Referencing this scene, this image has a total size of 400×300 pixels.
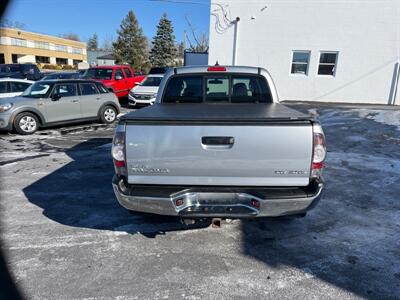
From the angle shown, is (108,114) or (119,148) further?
(108,114)

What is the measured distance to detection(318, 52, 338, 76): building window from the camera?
16.2 m

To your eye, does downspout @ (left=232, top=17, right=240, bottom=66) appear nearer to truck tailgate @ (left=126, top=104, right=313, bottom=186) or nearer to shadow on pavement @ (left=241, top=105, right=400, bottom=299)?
shadow on pavement @ (left=241, top=105, right=400, bottom=299)

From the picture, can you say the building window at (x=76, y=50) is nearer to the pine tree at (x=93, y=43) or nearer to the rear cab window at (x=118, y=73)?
the pine tree at (x=93, y=43)

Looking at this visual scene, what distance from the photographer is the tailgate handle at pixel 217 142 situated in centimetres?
271

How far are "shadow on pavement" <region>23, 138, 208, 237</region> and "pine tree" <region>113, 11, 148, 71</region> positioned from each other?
2204 inches

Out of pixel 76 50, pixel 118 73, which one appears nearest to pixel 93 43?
pixel 76 50

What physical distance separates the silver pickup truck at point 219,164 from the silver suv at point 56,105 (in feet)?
24.9

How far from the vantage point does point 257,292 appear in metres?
2.62

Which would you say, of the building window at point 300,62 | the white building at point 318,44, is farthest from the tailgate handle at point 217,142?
the building window at point 300,62

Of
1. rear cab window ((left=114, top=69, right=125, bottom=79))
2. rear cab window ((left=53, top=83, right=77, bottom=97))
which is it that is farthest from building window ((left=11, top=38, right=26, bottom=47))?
rear cab window ((left=53, top=83, right=77, bottom=97))

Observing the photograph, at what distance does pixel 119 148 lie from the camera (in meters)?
2.78

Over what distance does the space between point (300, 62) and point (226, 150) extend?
15703 millimetres

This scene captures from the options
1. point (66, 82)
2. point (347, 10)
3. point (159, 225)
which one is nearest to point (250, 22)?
point (347, 10)

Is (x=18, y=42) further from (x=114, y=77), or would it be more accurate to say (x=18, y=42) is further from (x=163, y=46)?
(x=114, y=77)
